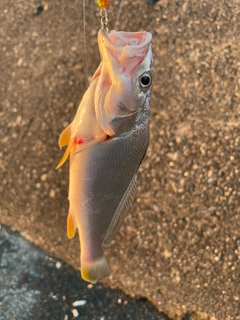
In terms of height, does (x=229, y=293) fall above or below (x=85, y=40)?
below

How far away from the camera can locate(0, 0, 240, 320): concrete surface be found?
7.74ft

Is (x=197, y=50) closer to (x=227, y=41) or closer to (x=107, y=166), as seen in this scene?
(x=227, y=41)

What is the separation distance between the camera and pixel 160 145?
2.40 meters

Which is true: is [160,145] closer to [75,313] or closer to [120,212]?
[120,212]

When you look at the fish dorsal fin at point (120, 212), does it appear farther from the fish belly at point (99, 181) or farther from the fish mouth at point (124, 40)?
the fish mouth at point (124, 40)

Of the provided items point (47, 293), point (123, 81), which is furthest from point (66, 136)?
point (47, 293)

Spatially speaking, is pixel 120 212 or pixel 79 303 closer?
pixel 120 212

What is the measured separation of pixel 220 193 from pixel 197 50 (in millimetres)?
900

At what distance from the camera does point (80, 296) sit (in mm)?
2463

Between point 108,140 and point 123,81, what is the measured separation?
9.6 inches

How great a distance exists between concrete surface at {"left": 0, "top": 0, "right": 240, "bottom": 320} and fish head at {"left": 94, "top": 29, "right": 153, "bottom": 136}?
819 millimetres

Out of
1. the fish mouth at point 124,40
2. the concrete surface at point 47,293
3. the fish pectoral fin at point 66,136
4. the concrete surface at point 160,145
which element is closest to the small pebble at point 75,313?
the concrete surface at point 47,293

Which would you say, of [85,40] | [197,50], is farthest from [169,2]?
[85,40]

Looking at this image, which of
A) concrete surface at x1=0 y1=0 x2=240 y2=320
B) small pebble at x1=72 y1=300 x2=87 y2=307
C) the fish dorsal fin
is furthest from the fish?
small pebble at x1=72 y1=300 x2=87 y2=307
